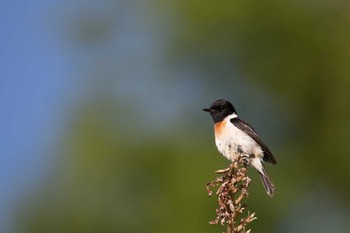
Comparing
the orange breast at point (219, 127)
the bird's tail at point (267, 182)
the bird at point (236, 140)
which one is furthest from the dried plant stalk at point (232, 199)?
the bird's tail at point (267, 182)

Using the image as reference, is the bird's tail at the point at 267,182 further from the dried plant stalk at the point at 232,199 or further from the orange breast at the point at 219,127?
the dried plant stalk at the point at 232,199

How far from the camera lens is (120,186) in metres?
17.7

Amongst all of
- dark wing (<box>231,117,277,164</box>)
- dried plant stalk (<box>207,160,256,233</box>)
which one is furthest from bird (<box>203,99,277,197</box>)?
dried plant stalk (<box>207,160,256,233</box>)

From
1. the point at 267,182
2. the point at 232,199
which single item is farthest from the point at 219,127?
the point at 232,199

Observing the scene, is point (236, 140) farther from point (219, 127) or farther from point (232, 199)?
point (232, 199)

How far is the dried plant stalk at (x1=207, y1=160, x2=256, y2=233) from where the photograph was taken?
3697 mm

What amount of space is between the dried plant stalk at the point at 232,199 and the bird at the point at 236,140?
2.30 meters

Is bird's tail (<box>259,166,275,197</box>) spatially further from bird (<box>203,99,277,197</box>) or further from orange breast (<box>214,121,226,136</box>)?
orange breast (<box>214,121,226,136</box>)

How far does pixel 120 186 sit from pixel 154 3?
Answer: 5.13 metres

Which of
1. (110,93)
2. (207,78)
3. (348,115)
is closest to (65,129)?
(110,93)

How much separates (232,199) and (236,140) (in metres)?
2.83

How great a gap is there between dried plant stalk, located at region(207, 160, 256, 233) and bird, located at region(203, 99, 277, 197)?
90.5 inches

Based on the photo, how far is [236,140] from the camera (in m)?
6.76

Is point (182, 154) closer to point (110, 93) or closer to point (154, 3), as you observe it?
point (110, 93)
